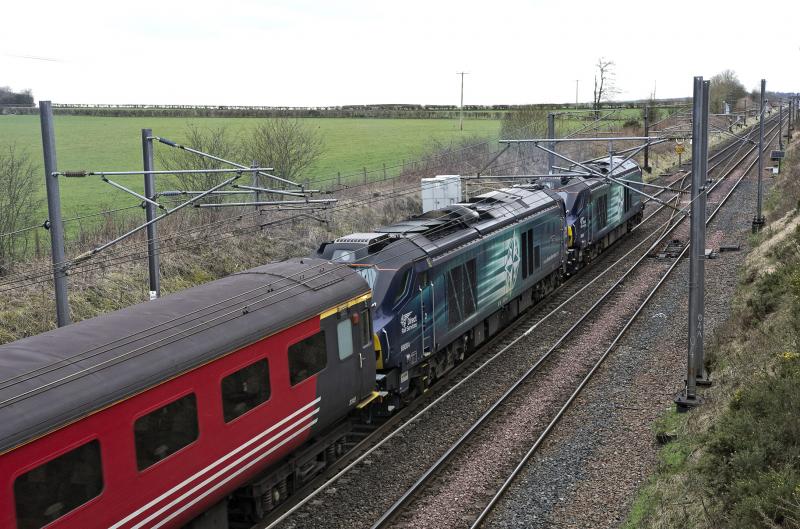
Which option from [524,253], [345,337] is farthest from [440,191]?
[345,337]

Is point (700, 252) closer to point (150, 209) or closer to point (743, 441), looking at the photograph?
point (743, 441)

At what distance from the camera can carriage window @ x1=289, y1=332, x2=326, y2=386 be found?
37.3 feet

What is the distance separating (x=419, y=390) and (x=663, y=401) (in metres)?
5.17

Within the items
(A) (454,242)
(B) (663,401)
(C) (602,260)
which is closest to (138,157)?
(C) (602,260)

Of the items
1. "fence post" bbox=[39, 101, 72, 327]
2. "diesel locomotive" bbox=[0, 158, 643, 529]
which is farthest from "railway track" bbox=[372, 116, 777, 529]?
"fence post" bbox=[39, 101, 72, 327]

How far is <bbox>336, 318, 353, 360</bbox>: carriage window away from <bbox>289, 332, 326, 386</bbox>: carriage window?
502 mm

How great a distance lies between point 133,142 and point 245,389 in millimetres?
51483

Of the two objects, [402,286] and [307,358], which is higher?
[402,286]

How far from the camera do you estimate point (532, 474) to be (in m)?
13.5

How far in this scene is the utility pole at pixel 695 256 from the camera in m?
15.7

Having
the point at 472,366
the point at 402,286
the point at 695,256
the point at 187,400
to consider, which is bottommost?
the point at 472,366

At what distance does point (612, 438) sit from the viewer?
48.9ft

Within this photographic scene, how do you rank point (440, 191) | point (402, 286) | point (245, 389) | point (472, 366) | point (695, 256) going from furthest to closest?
1. point (440, 191)
2. point (472, 366)
3. point (695, 256)
4. point (402, 286)
5. point (245, 389)

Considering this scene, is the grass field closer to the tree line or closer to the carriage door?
the tree line
